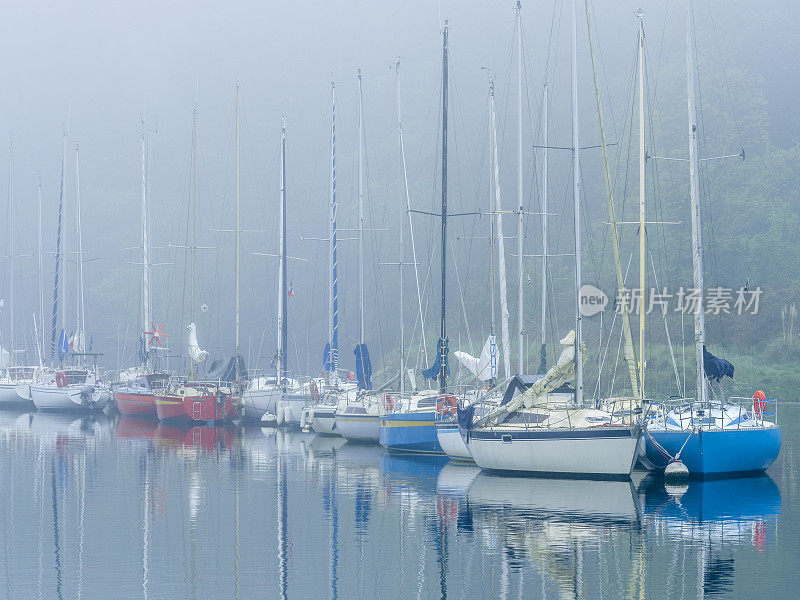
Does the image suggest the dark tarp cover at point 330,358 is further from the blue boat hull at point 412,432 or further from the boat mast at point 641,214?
the boat mast at point 641,214

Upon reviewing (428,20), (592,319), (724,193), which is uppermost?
(428,20)

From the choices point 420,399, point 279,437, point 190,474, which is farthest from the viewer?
point 279,437

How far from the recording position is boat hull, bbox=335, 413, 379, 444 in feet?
141

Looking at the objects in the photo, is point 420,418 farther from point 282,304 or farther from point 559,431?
point 282,304

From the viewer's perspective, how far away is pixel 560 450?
96.6 feet

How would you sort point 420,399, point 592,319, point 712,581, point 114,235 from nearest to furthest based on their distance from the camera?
point 712,581 < point 420,399 < point 592,319 < point 114,235

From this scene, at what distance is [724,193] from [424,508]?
62512 mm

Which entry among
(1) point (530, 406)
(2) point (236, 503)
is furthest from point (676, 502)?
(2) point (236, 503)

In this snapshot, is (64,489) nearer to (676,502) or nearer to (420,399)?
(420,399)

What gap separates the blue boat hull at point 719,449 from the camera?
30.1 m

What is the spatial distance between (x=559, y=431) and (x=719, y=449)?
4615 mm

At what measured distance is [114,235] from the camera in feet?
526

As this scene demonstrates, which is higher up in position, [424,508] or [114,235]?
[114,235]

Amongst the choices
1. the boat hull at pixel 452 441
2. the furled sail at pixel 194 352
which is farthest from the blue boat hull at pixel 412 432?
the furled sail at pixel 194 352
